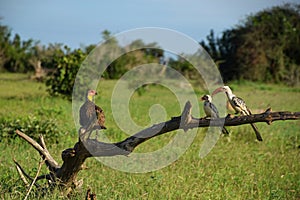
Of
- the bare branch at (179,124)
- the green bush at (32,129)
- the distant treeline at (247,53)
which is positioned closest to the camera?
the bare branch at (179,124)

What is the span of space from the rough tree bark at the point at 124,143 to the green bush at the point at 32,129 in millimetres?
2940

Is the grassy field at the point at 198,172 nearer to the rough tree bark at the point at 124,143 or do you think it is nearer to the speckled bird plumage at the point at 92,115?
the rough tree bark at the point at 124,143

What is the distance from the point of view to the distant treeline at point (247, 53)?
82.4ft

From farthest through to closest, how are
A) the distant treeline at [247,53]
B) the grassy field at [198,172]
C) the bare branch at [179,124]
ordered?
the distant treeline at [247,53] < the grassy field at [198,172] < the bare branch at [179,124]

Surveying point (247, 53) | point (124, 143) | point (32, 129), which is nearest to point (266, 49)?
point (247, 53)

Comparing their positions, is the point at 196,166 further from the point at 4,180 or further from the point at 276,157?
the point at 4,180

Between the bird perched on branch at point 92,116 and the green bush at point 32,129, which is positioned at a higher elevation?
the bird perched on branch at point 92,116

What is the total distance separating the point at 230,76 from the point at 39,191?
25.9 meters

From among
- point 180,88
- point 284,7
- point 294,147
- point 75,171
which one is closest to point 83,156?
point 75,171

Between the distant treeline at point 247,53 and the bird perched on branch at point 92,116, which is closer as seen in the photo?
the bird perched on branch at point 92,116

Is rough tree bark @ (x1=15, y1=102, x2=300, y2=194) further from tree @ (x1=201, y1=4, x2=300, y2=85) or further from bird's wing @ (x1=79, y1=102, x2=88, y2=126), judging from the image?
tree @ (x1=201, y1=4, x2=300, y2=85)

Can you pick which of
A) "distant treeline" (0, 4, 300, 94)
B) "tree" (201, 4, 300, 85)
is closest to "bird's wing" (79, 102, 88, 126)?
"distant treeline" (0, 4, 300, 94)

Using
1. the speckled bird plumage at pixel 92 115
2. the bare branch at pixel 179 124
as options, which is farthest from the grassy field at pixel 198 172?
the speckled bird plumage at pixel 92 115

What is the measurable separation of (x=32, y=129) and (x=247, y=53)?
22613 mm
